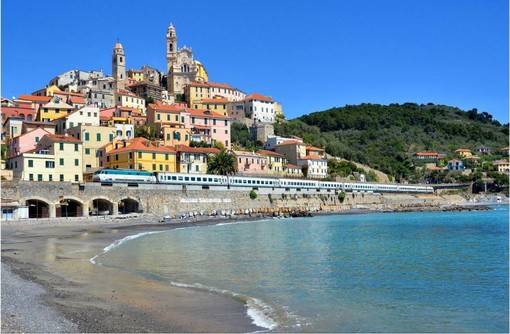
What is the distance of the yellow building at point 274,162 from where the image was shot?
77.5 meters

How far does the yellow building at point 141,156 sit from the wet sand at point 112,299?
30.7 m

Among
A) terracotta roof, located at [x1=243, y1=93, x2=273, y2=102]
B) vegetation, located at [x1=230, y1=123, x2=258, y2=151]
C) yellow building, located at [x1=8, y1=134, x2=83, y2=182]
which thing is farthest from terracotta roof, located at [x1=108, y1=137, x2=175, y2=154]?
terracotta roof, located at [x1=243, y1=93, x2=273, y2=102]

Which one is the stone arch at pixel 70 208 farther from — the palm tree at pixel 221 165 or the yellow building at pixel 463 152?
the yellow building at pixel 463 152

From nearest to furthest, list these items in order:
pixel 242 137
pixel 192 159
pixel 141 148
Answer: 1. pixel 141 148
2. pixel 192 159
3. pixel 242 137

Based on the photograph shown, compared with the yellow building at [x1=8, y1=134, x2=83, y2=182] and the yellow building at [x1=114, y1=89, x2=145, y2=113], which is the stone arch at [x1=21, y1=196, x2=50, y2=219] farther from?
the yellow building at [x1=114, y1=89, x2=145, y2=113]

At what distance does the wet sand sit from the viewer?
11.3 meters

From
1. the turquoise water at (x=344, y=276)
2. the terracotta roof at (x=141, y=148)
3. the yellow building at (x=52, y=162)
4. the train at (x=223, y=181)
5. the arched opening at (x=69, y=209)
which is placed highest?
the terracotta roof at (x=141, y=148)

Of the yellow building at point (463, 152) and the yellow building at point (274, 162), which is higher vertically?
the yellow building at point (463, 152)

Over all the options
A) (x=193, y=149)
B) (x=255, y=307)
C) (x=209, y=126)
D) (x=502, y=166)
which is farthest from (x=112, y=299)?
(x=502, y=166)

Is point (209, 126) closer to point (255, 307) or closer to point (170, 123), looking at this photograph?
point (170, 123)

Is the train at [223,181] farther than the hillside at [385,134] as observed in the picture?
No

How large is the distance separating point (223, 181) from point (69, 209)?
16.7 metres

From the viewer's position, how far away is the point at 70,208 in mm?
48281

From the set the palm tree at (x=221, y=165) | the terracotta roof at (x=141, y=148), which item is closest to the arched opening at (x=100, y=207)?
the terracotta roof at (x=141, y=148)
